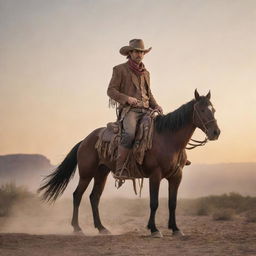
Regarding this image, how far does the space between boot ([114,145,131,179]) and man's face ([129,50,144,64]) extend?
1.87 meters

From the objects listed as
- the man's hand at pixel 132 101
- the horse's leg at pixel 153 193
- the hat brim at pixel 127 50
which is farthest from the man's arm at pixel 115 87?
the horse's leg at pixel 153 193

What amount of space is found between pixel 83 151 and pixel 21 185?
34.5 ft

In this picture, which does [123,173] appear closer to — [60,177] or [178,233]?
[178,233]

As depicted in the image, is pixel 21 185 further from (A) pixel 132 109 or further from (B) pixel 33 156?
(B) pixel 33 156

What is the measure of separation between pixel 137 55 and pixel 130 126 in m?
1.57

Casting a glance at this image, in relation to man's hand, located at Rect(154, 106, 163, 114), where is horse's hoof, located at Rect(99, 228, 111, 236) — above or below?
below

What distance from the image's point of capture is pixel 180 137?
938cm

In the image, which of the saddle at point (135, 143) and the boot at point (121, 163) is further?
the boot at point (121, 163)

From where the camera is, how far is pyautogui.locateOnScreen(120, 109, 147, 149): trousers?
947 cm

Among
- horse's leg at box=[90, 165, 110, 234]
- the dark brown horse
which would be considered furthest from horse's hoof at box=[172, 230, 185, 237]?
horse's leg at box=[90, 165, 110, 234]

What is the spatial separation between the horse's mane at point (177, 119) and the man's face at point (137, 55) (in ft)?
4.51

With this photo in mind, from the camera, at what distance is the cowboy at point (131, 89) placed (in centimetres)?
973

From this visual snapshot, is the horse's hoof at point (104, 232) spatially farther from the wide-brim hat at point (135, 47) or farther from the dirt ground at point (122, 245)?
the wide-brim hat at point (135, 47)

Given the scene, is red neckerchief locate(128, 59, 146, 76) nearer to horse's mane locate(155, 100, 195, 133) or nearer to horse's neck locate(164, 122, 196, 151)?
horse's mane locate(155, 100, 195, 133)
